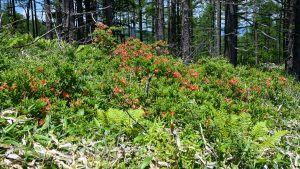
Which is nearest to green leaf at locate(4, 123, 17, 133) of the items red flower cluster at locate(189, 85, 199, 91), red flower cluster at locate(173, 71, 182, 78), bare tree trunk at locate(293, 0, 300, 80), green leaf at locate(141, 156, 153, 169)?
green leaf at locate(141, 156, 153, 169)

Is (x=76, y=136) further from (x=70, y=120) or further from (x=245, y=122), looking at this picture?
(x=245, y=122)

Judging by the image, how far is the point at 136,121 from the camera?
3.35 meters

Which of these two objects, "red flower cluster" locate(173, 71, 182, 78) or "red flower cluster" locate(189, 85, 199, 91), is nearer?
"red flower cluster" locate(189, 85, 199, 91)

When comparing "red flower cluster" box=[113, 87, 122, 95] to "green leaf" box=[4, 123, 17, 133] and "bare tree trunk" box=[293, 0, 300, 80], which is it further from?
"bare tree trunk" box=[293, 0, 300, 80]

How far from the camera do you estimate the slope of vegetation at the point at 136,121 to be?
2951mm

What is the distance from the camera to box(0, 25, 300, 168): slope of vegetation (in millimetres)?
Answer: 2951

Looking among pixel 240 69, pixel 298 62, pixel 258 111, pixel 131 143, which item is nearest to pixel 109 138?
pixel 131 143

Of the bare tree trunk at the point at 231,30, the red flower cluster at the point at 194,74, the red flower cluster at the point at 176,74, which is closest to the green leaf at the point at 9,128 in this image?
the red flower cluster at the point at 176,74

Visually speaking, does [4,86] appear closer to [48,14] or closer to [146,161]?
[146,161]

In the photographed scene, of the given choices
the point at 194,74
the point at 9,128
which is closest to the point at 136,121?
the point at 9,128

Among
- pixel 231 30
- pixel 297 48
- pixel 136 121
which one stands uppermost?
pixel 231 30

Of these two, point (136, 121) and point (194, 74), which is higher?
point (194, 74)

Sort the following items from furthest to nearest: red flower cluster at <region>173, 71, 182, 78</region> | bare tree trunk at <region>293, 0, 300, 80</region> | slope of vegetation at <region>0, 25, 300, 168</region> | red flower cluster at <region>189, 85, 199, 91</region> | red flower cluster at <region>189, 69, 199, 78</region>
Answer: bare tree trunk at <region>293, 0, 300, 80</region> < red flower cluster at <region>189, 69, 199, 78</region> < red flower cluster at <region>173, 71, 182, 78</region> < red flower cluster at <region>189, 85, 199, 91</region> < slope of vegetation at <region>0, 25, 300, 168</region>

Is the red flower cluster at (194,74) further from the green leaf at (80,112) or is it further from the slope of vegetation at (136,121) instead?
the green leaf at (80,112)
